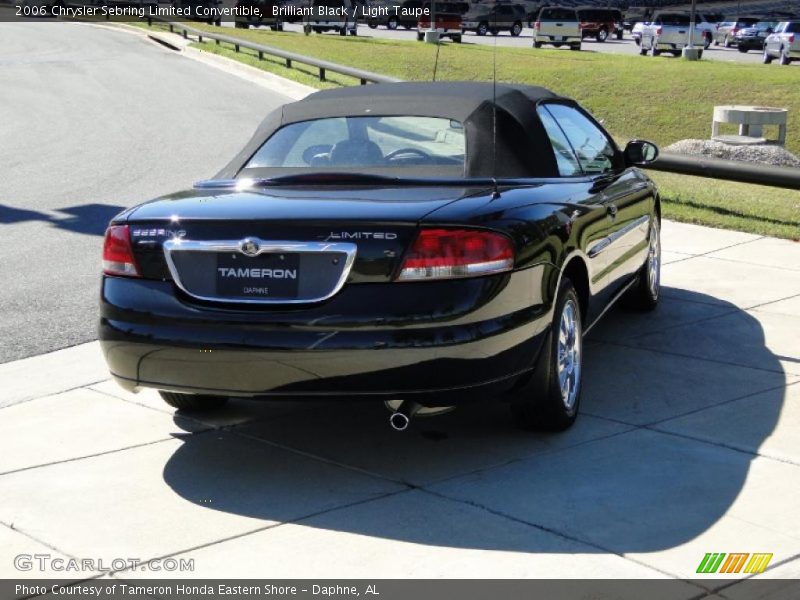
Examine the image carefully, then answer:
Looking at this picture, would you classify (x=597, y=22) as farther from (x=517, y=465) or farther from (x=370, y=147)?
(x=517, y=465)

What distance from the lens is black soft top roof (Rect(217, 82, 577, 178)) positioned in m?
5.95

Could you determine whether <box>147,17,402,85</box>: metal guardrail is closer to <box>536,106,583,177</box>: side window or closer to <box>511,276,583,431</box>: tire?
<box>536,106,583,177</box>: side window

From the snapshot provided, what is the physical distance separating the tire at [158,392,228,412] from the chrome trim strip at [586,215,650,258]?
2007 mm

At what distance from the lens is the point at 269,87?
28.7 m

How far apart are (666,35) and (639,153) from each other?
44.6 m

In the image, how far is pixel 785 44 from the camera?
1750 inches

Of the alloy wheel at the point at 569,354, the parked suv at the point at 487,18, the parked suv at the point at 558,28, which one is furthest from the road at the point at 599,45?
the alloy wheel at the point at 569,354

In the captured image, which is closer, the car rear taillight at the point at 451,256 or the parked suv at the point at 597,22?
the car rear taillight at the point at 451,256

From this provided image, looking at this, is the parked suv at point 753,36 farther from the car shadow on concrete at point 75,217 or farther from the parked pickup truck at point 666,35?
the car shadow on concrete at point 75,217

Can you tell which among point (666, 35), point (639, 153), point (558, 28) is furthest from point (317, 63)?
point (558, 28)

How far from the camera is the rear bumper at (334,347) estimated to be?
16.0 feet

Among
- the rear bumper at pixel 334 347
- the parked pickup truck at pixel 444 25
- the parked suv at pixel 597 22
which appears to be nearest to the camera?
the rear bumper at pixel 334 347

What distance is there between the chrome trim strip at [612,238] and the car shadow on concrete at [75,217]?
5953 millimetres
